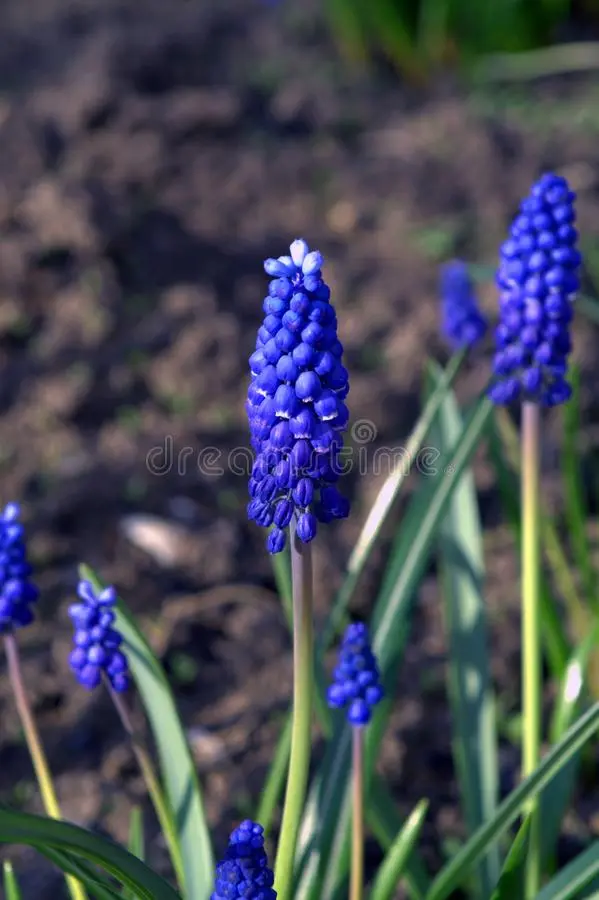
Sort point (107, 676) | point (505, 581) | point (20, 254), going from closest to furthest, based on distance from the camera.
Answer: point (107, 676)
point (505, 581)
point (20, 254)

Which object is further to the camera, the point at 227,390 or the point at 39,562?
the point at 227,390

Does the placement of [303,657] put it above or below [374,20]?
below

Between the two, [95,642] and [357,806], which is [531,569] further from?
[95,642]

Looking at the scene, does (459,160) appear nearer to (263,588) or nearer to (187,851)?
(263,588)

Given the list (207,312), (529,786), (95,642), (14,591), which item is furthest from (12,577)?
(207,312)

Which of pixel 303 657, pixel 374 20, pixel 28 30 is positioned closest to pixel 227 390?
pixel 303 657

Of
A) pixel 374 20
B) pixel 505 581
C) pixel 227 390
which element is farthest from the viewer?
pixel 374 20
